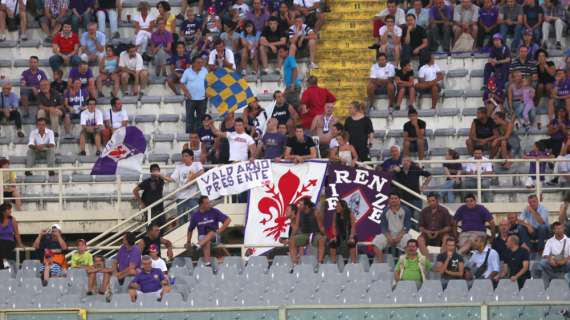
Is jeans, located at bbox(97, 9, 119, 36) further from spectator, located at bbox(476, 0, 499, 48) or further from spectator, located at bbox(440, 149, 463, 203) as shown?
spectator, located at bbox(440, 149, 463, 203)

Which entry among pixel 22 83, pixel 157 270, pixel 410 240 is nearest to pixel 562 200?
pixel 410 240

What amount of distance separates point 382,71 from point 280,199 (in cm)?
377

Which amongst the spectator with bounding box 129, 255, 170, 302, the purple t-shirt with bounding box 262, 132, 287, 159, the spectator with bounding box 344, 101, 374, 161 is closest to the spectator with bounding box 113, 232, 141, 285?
the spectator with bounding box 129, 255, 170, 302

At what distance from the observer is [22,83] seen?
120ft

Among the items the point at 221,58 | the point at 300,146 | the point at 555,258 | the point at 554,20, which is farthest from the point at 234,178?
the point at 554,20

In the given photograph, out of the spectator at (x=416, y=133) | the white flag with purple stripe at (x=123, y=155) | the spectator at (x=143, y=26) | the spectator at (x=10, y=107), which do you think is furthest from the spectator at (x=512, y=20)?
the spectator at (x=10, y=107)

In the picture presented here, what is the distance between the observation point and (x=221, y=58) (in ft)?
118

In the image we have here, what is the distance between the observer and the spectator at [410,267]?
99.0 feet

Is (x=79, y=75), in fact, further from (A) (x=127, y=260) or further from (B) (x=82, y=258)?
(A) (x=127, y=260)

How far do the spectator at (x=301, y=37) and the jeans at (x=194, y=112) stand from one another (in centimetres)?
180

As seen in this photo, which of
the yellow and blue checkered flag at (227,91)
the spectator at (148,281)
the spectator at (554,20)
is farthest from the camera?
the spectator at (554,20)

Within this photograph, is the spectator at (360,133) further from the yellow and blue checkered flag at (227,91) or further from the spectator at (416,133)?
the yellow and blue checkered flag at (227,91)

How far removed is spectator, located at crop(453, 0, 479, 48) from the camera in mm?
36188

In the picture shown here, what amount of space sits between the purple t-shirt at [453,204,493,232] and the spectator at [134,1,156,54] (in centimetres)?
785
